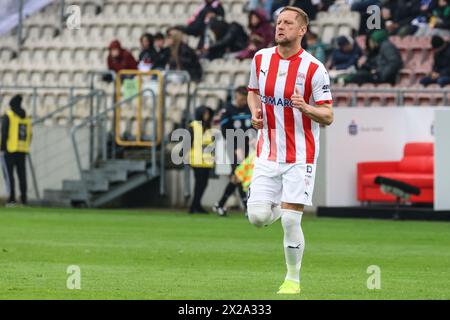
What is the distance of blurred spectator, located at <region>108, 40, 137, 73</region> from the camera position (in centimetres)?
2892

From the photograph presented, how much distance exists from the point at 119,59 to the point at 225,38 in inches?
86.7

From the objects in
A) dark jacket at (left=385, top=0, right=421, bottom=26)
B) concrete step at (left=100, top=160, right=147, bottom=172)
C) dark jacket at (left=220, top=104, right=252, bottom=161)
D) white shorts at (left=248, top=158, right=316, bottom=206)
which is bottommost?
concrete step at (left=100, top=160, right=147, bottom=172)

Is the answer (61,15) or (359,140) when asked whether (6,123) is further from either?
(359,140)

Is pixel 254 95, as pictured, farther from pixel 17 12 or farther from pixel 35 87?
pixel 17 12

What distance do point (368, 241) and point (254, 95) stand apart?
7.25 meters

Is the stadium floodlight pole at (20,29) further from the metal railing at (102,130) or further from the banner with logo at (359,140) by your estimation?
the banner with logo at (359,140)

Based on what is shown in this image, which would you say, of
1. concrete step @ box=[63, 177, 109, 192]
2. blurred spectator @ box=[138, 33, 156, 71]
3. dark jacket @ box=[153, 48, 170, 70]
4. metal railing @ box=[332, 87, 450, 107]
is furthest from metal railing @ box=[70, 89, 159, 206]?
metal railing @ box=[332, 87, 450, 107]

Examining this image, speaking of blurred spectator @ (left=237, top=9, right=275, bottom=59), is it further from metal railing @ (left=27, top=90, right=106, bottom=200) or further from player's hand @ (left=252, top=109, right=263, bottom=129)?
player's hand @ (left=252, top=109, right=263, bottom=129)

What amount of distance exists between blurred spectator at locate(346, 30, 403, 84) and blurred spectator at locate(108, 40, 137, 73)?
4989mm

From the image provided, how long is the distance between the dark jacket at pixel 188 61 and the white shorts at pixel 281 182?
1703cm

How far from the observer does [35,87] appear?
28.7 m

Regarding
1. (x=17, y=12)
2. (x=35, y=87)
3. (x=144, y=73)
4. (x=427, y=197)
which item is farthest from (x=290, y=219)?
(x=17, y=12)

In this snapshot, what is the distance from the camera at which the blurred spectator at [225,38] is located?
1141 inches

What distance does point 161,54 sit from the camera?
1148 inches
